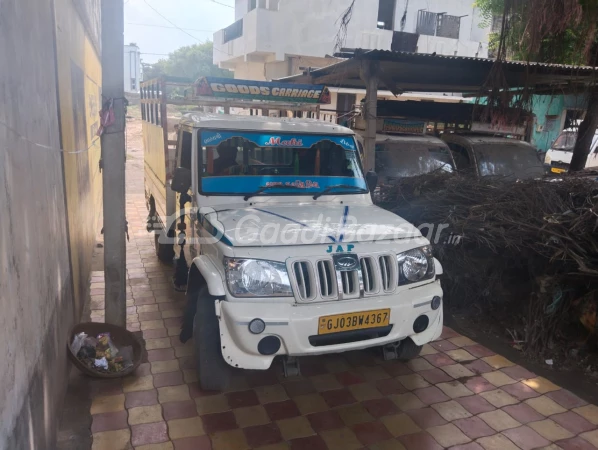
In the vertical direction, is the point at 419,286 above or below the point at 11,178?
below

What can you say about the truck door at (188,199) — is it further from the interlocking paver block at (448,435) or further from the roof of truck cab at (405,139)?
the roof of truck cab at (405,139)

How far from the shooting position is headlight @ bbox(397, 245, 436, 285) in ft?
10.9

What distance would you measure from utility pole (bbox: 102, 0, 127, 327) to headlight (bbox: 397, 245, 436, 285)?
228 centimetres

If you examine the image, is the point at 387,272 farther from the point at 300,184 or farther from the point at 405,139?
the point at 405,139

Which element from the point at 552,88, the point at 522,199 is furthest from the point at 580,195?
the point at 552,88

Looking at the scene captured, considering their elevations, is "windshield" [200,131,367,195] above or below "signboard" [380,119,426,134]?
below

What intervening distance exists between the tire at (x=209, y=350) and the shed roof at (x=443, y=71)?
3.75 m

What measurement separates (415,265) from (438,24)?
16752 mm

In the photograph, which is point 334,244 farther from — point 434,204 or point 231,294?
point 434,204

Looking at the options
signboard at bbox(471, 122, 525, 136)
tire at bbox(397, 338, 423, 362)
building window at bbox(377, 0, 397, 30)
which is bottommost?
tire at bbox(397, 338, 423, 362)

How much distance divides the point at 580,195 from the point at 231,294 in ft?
11.1

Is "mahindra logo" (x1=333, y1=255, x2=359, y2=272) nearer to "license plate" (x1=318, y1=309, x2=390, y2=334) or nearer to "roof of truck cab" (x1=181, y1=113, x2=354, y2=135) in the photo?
"license plate" (x1=318, y1=309, x2=390, y2=334)

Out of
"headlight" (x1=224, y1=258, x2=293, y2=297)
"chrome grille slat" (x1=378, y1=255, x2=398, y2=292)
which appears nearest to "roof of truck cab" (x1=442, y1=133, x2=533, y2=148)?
"chrome grille slat" (x1=378, y1=255, x2=398, y2=292)

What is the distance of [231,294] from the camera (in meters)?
2.98
